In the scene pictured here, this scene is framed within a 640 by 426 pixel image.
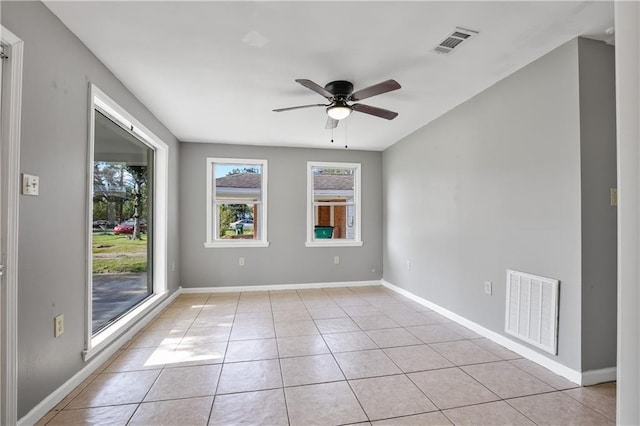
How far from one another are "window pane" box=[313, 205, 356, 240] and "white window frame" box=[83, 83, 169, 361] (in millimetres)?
2426

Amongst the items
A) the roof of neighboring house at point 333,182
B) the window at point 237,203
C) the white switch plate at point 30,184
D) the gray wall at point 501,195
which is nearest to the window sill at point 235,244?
the window at point 237,203

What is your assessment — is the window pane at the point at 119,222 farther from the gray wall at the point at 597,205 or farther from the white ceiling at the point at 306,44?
Answer: the gray wall at the point at 597,205

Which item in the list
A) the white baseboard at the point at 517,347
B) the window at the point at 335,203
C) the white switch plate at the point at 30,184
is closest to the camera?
the white switch plate at the point at 30,184

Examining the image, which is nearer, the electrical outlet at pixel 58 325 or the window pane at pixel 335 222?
the electrical outlet at pixel 58 325

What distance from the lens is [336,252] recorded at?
541 centimetres

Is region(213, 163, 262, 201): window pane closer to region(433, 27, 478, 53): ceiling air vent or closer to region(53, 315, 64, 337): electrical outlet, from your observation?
region(53, 315, 64, 337): electrical outlet

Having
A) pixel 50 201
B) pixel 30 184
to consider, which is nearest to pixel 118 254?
pixel 50 201

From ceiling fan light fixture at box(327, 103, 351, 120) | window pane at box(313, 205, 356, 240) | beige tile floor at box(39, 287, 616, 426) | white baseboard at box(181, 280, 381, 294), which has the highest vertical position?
ceiling fan light fixture at box(327, 103, 351, 120)

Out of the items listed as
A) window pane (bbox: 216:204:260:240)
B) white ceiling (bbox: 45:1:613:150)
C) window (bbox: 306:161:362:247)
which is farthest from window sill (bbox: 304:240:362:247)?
white ceiling (bbox: 45:1:613:150)

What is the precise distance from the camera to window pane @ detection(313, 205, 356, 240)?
18.1ft

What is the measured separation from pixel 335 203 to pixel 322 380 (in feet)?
11.6

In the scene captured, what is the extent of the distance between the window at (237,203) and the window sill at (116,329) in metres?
1.56

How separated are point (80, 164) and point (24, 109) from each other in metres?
0.59

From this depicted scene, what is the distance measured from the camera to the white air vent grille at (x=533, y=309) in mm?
2375
